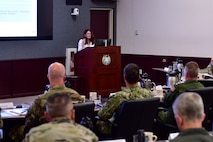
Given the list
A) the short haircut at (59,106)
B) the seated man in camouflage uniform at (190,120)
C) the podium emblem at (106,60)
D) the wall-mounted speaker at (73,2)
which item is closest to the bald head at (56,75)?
the short haircut at (59,106)

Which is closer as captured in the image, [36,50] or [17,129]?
[17,129]

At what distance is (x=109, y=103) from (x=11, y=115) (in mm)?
1033

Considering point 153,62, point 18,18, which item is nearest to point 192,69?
point 18,18

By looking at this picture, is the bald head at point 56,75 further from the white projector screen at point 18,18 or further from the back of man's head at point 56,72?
the white projector screen at point 18,18

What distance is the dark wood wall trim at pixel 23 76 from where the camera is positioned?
9.77 m

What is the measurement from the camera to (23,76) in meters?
10.1

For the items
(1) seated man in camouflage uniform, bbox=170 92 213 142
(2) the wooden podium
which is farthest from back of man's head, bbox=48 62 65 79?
(2) the wooden podium

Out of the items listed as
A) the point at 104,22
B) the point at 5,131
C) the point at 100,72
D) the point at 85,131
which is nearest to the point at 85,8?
the point at 104,22

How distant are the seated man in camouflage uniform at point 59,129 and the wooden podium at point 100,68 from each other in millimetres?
6415

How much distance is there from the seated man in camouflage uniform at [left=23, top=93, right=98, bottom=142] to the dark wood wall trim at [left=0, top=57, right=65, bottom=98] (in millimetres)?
7267

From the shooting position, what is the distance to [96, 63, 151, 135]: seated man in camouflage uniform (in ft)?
14.9

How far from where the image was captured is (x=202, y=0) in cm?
991

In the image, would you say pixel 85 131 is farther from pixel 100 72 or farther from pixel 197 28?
pixel 197 28

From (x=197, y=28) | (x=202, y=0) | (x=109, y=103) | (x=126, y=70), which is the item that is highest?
(x=202, y=0)
